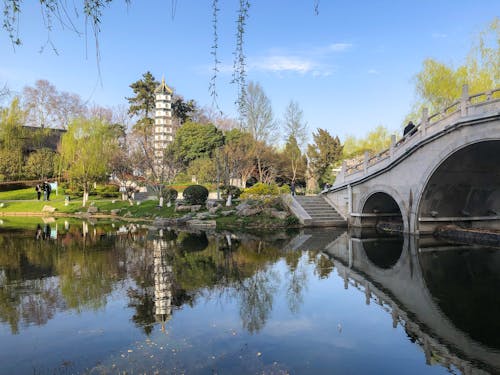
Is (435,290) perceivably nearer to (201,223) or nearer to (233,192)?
(201,223)

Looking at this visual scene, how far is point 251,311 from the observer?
7.78 meters

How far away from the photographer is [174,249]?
49.0ft

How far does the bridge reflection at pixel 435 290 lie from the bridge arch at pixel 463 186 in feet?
6.03

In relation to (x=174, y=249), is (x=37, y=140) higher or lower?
higher

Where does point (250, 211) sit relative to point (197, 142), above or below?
below

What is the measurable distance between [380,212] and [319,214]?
3.44m

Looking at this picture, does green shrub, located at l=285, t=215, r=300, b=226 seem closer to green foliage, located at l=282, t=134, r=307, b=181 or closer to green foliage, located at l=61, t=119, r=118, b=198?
green foliage, located at l=282, t=134, r=307, b=181

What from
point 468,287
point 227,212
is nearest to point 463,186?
point 468,287

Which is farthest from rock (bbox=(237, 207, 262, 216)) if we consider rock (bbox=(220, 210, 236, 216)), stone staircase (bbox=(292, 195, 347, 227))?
stone staircase (bbox=(292, 195, 347, 227))

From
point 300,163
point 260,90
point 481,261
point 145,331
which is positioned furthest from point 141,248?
point 260,90

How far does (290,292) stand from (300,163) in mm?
30499

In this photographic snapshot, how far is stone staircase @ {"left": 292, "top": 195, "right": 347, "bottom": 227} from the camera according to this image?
73.5ft

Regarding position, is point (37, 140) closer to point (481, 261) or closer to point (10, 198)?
point (10, 198)

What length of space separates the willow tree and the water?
64.8 ft
